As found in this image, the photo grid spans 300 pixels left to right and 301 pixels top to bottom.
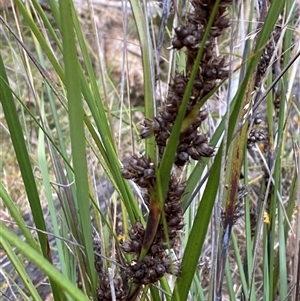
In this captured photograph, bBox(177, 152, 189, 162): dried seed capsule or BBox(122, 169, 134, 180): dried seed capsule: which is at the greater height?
BBox(177, 152, 189, 162): dried seed capsule

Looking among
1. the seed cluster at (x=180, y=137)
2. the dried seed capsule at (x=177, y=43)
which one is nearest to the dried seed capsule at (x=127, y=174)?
the seed cluster at (x=180, y=137)

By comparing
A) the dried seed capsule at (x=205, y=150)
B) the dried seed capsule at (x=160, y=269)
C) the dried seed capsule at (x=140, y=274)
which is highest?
the dried seed capsule at (x=205, y=150)

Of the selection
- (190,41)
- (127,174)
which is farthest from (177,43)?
(127,174)

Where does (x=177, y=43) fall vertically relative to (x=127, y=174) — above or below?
above

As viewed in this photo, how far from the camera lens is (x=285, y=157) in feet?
5.28

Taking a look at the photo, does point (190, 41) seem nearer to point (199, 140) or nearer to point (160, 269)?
point (199, 140)

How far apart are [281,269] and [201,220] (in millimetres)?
409

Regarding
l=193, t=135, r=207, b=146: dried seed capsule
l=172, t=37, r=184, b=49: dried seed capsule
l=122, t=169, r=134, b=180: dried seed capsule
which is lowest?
l=122, t=169, r=134, b=180: dried seed capsule


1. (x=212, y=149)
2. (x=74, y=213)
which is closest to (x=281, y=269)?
(x=74, y=213)

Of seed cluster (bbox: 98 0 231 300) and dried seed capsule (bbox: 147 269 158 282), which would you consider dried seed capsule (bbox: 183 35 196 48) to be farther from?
dried seed capsule (bbox: 147 269 158 282)

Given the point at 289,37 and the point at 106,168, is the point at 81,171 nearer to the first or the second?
the point at 106,168

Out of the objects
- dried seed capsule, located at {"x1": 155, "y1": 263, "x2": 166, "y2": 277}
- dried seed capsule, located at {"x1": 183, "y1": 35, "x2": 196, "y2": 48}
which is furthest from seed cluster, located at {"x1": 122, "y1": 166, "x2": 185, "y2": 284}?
dried seed capsule, located at {"x1": 183, "y1": 35, "x2": 196, "y2": 48}

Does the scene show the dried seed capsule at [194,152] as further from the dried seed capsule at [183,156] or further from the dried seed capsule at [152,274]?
the dried seed capsule at [152,274]

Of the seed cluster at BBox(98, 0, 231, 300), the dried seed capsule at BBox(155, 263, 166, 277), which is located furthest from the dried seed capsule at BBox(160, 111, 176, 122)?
the dried seed capsule at BBox(155, 263, 166, 277)
